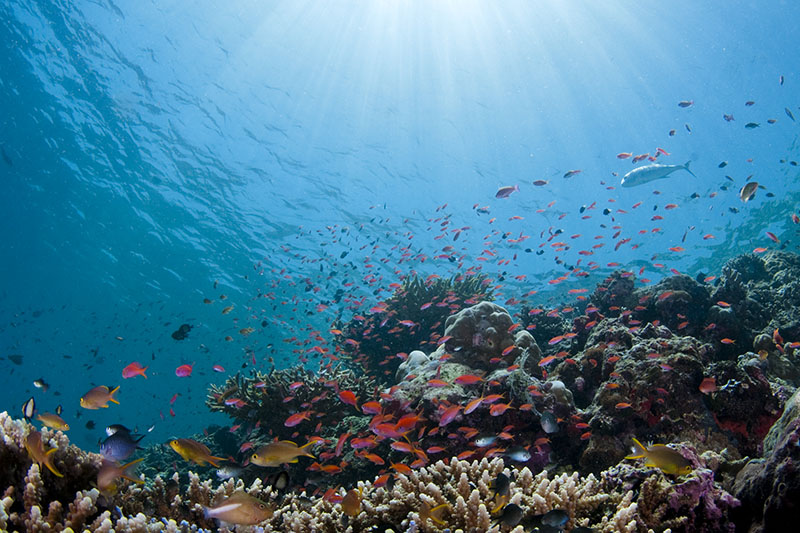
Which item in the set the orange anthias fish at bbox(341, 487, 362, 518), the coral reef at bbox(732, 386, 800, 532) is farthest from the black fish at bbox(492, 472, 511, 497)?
the coral reef at bbox(732, 386, 800, 532)

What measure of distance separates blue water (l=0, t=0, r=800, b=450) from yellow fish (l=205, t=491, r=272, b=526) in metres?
11.5

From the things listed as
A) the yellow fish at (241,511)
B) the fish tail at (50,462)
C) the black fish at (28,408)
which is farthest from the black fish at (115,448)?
the black fish at (28,408)

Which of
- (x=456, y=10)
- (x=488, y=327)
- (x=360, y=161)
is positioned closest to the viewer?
(x=488, y=327)

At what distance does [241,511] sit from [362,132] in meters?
27.3

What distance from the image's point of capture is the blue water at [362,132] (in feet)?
67.9

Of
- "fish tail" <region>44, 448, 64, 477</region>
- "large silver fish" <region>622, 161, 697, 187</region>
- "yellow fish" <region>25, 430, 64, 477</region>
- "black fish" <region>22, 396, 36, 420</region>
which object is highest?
"large silver fish" <region>622, 161, 697, 187</region>

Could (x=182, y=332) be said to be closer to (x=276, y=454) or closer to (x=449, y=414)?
(x=276, y=454)

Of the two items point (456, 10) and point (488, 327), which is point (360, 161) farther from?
point (488, 327)

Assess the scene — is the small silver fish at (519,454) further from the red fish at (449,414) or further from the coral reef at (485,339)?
the coral reef at (485,339)

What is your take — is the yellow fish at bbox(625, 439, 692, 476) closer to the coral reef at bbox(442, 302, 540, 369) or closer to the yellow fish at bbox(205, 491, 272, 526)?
the yellow fish at bbox(205, 491, 272, 526)

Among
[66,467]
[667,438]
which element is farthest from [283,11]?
[667,438]

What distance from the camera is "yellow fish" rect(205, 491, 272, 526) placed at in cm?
245

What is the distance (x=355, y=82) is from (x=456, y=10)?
8074 mm

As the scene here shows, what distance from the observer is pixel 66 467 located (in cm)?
333
